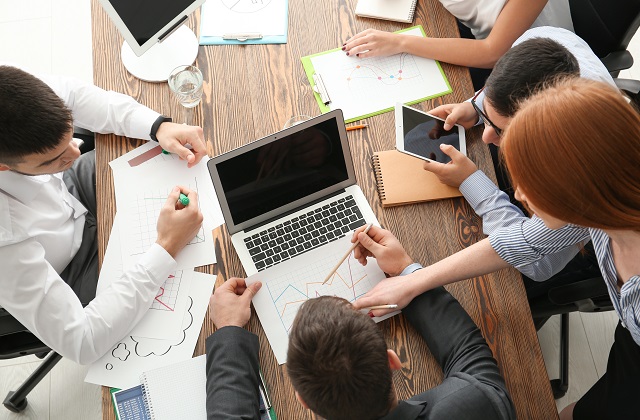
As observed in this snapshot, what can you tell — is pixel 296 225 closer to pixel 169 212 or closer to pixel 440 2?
pixel 169 212

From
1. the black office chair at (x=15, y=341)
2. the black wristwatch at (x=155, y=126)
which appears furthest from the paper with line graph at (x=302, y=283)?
the black office chair at (x=15, y=341)

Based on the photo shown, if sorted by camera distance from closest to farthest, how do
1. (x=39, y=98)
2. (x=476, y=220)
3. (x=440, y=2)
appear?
(x=39, y=98) → (x=476, y=220) → (x=440, y=2)

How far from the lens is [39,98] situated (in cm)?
135

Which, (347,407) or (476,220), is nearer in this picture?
(347,407)

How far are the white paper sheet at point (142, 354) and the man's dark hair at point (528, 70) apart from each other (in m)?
0.86

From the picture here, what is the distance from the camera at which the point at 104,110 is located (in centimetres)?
157

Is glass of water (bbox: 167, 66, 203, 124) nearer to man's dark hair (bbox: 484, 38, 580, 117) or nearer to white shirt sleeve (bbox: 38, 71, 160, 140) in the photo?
white shirt sleeve (bbox: 38, 71, 160, 140)

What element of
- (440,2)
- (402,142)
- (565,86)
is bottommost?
(402,142)

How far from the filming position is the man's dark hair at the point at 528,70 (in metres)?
1.41

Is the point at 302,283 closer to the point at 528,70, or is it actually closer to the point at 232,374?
the point at 232,374

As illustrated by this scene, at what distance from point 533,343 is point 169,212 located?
2.92 ft

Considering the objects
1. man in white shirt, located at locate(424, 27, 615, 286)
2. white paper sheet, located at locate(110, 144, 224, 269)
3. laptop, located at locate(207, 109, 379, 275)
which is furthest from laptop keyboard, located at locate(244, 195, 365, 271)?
man in white shirt, located at locate(424, 27, 615, 286)

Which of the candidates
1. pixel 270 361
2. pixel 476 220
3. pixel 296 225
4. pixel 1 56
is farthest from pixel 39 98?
pixel 1 56

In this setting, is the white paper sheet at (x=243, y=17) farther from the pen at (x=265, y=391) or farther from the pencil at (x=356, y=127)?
the pen at (x=265, y=391)
